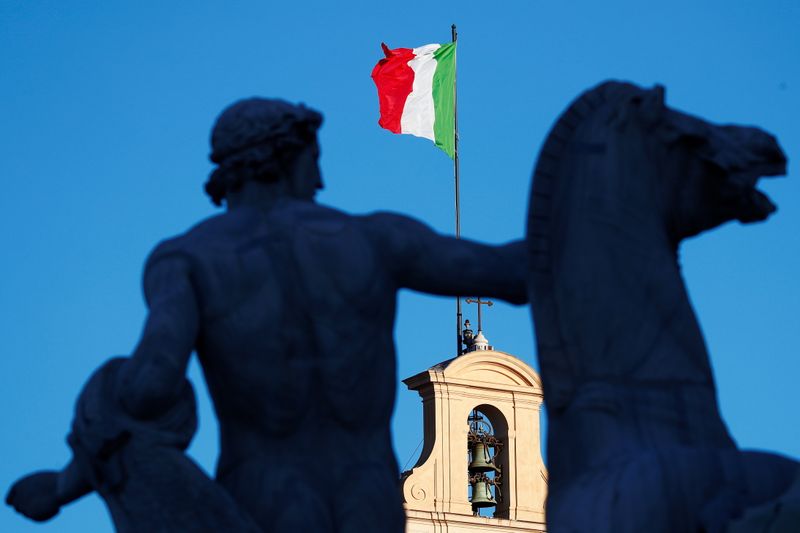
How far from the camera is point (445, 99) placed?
119ft

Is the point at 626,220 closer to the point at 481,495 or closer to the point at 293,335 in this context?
the point at 293,335

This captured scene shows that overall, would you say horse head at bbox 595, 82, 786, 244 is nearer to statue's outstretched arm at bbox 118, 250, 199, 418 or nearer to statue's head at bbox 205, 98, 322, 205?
statue's head at bbox 205, 98, 322, 205

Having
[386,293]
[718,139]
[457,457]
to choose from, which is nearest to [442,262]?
[386,293]

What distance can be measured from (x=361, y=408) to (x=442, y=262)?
1.73ft

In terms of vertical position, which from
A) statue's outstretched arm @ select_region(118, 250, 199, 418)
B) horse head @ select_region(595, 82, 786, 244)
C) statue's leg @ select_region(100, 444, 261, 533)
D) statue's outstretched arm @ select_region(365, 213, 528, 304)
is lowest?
statue's leg @ select_region(100, 444, 261, 533)

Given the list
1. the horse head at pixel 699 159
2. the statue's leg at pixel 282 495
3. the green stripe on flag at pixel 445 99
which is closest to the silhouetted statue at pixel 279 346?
the statue's leg at pixel 282 495

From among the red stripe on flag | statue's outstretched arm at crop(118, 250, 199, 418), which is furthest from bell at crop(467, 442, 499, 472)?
statue's outstretched arm at crop(118, 250, 199, 418)

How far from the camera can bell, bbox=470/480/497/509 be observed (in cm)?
3353

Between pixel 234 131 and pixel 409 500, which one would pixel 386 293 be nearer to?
pixel 234 131

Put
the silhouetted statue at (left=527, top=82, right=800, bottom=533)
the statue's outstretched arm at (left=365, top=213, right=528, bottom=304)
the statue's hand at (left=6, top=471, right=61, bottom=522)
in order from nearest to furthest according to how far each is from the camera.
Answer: the silhouetted statue at (left=527, top=82, right=800, bottom=533) → the statue's hand at (left=6, top=471, right=61, bottom=522) → the statue's outstretched arm at (left=365, top=213, right=528, bottom=304)

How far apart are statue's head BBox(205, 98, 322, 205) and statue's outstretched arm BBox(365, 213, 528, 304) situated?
33 cm

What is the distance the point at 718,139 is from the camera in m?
6.00

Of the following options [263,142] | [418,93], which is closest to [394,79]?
[418,93]

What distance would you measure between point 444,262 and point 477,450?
28245 mm
